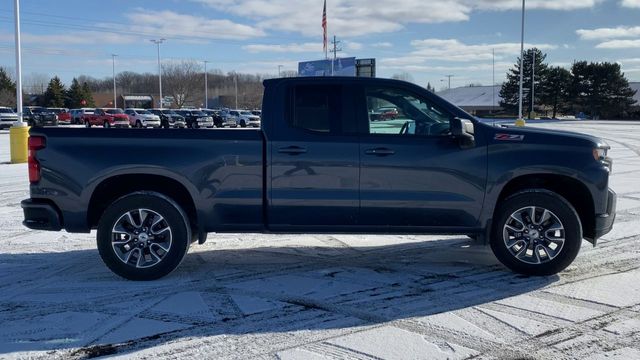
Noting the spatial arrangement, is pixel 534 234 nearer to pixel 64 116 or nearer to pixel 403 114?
pixel 403 114

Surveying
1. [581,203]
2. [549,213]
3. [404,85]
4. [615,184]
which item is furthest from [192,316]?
[615,184]

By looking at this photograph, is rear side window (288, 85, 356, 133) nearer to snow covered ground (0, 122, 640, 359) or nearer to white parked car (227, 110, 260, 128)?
snow covered ground (0, 122, 640, 359)

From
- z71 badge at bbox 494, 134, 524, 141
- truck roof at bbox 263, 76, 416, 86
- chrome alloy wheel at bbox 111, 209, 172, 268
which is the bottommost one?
chrome alloy wheel at bbox 111, 209, 172, 268

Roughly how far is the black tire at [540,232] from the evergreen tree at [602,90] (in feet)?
260

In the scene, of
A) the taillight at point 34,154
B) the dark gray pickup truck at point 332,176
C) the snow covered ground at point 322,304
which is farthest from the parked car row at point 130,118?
A: the dark gray pickup truck at point 332,176

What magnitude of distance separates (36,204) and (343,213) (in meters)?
2.93

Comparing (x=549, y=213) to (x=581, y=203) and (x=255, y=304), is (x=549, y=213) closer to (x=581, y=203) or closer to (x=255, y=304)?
(x=581, y=203)

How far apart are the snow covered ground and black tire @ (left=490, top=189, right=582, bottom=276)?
15 centimetres

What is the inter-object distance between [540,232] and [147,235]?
3.81 metres

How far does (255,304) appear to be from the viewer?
509 centimetres

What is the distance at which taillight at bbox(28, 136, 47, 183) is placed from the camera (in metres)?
5.64

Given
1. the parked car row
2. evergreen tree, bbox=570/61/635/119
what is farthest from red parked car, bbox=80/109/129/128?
evergreen tree, bbox=570/61/635/119

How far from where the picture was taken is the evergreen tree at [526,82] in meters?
78.0

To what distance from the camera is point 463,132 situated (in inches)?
215
